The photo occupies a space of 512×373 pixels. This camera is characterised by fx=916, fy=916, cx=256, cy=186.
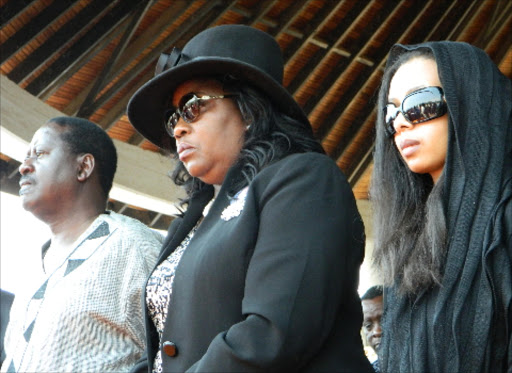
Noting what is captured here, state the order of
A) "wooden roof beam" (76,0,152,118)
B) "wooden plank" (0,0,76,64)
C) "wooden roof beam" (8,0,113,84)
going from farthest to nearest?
"wooden roof beam" (76,0,152,118)
"wooden roof beam" (8,0,113,84)
"wooden plank" (0,0,76,64)

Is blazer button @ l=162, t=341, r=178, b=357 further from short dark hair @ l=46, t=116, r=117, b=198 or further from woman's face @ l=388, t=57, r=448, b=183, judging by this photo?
short dark hair @ l=46, t=116, r=117, b=198

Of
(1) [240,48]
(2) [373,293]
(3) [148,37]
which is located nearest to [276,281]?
(1) [240,48]

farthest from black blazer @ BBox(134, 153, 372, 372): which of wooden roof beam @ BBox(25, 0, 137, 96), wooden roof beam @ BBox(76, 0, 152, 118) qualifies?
wooden roof beam @ BBox(76, 0, 152, 118)

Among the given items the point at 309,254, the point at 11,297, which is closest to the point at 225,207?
the point at 309,254

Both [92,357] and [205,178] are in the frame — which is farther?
[92,357]

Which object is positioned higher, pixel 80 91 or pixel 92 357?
pixel 92 357

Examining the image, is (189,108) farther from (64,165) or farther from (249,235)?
(64,165)

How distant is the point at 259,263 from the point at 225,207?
1.03 ft

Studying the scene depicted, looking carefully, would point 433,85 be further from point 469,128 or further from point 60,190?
point 60,190

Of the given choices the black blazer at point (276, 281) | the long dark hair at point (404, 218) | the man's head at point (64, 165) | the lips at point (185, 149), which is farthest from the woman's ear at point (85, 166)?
the long dark hair at point (404, 218)

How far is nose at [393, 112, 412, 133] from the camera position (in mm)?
2334

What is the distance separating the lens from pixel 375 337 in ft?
17.6

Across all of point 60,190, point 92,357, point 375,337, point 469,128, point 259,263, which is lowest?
point 375,337

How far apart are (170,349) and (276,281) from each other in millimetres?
369
